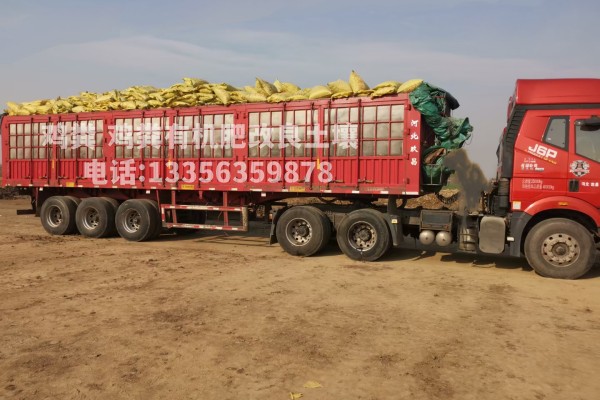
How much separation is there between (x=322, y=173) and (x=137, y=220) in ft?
16.8

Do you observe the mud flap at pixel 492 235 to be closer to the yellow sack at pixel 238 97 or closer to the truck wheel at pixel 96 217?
the yellow sack at pixel 238 97

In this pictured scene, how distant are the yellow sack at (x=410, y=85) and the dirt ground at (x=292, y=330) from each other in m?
3.29

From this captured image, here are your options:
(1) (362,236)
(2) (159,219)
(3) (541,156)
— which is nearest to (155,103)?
(2) (159,219)

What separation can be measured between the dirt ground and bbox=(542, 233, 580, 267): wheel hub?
398 mm

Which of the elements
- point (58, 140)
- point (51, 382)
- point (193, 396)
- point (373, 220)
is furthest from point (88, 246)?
point (193, 396)

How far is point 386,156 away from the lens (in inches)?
337

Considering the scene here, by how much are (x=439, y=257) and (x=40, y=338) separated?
289 inches

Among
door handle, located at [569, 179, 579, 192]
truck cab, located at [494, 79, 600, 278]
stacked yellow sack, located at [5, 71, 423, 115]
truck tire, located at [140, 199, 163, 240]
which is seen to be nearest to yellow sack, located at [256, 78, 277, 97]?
stacked yellow sack, located at [5, 71, 423, 115]

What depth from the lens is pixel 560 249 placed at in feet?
23.9

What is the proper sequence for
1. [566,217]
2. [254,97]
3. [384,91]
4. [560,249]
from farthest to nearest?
[254,97] → [384,91] → [566,217] → [560,249]

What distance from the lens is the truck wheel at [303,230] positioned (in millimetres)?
9008

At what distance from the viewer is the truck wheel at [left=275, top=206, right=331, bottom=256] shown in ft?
29.6

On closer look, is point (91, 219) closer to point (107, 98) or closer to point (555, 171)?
point (107, 98)

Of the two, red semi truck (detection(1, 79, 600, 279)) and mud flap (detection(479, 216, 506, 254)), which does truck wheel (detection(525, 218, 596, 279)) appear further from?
mud flap (detection(479, 216, 506, 254))
